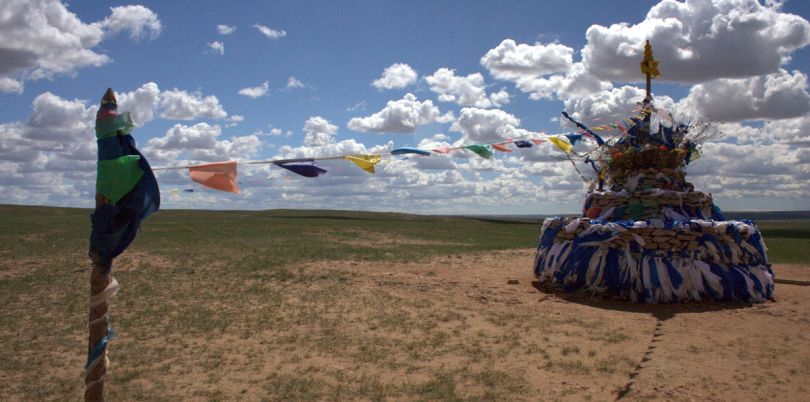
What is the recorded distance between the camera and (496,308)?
970 centimetres

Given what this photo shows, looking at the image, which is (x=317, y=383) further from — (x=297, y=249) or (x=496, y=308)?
(x=297, y=249)

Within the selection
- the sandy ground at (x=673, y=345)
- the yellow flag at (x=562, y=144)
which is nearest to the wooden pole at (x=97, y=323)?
the sandy ground at (x=673, y=345)

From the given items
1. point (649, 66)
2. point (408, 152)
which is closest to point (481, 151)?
point (408, 152)

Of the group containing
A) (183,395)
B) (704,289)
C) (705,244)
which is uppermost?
(705,244)

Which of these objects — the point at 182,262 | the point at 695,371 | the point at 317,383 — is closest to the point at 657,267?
the point at 695,371

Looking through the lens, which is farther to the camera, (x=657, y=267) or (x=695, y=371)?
(x=657, y=267)

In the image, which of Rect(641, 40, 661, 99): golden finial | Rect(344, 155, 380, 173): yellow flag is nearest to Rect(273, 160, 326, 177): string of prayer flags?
Rect(344, 155, 380, 173): yellow flag

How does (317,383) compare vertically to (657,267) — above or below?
below

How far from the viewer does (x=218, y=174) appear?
4.70 metres

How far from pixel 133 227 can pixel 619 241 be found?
828cm

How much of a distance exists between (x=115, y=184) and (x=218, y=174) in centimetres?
99

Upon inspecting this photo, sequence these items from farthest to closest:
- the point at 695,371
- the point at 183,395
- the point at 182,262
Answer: the point at 182,262, the point at 695,371, the point at 183,395

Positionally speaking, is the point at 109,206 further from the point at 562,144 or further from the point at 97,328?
the point at 562,144

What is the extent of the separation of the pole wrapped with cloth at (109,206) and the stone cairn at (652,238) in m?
8.26
